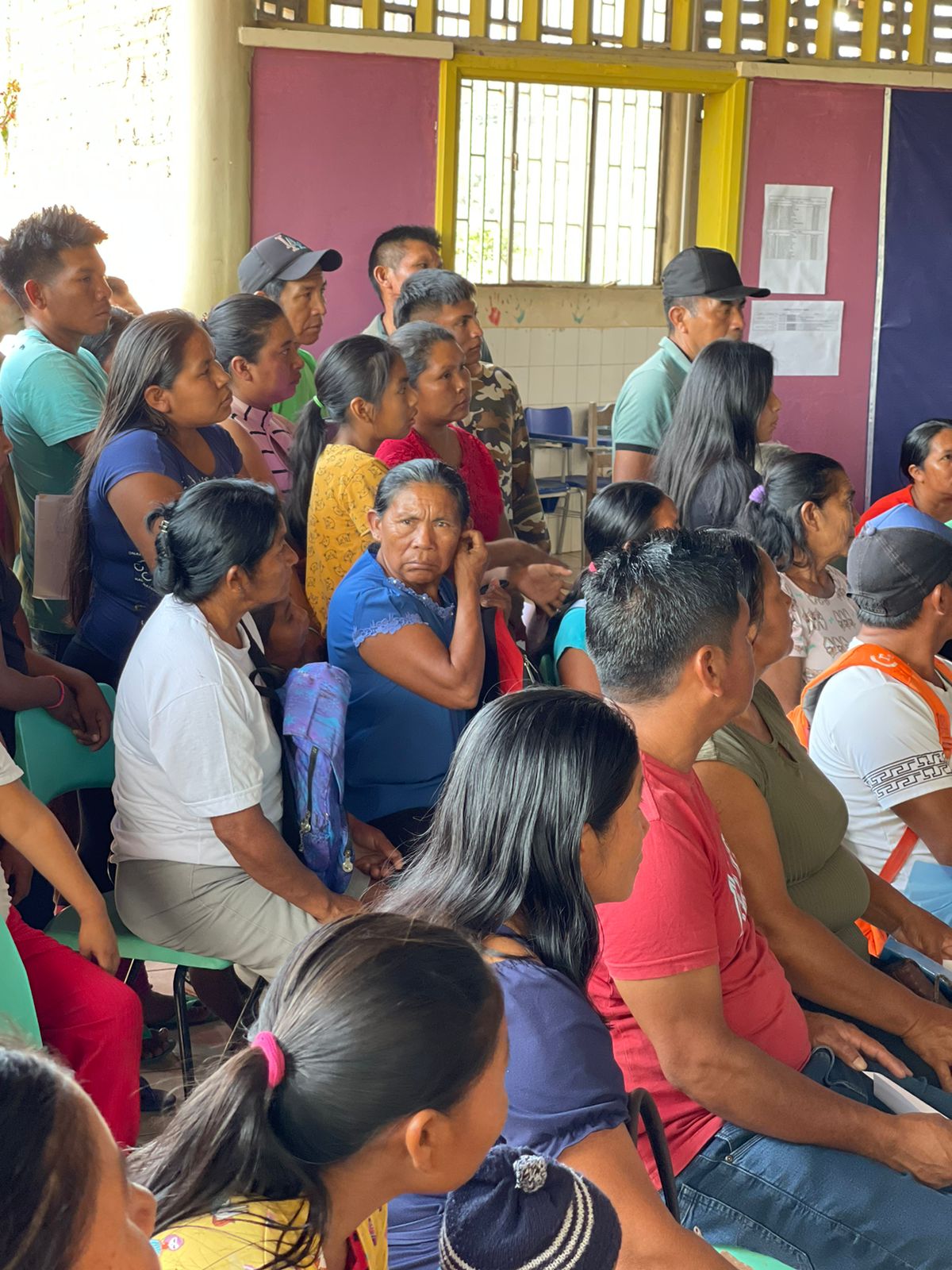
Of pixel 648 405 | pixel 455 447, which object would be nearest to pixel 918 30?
pixel 648 405

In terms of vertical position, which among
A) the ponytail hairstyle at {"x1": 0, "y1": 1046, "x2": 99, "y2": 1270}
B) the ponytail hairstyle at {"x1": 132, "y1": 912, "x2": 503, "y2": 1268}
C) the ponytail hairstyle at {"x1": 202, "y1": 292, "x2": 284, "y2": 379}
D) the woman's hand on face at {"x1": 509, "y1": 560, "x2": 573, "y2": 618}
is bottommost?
the ponytail hairstyle at {"x1": 132, "y1": 912, "x2": 503, "y2": 1268}

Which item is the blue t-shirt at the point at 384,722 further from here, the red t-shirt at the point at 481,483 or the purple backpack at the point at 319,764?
the red t-shirt at the point at 481,483

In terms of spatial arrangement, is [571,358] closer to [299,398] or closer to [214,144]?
[214,144]

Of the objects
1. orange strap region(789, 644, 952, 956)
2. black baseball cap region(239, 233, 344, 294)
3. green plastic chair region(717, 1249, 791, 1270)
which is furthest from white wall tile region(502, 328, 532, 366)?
green plastic chair region(717, 1249, 791, 1270)

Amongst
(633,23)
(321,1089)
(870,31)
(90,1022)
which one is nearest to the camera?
(321,1089)

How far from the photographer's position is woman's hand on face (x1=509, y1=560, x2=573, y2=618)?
3217mm

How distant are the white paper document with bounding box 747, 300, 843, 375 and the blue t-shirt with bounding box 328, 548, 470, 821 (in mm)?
4050

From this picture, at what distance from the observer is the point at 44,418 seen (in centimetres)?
303

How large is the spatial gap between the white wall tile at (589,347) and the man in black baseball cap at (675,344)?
3.54 meters

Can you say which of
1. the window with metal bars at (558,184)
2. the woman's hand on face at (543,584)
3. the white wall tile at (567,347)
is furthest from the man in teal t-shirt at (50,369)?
the window with metal bars at (558,184)

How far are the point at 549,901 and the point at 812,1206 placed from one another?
1.92 feet

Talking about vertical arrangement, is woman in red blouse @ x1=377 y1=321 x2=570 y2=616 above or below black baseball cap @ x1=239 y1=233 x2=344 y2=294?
below

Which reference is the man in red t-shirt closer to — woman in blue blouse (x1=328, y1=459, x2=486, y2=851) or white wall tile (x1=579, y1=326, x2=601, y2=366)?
woman in blue blouse (x1=328, y1=459, x2=486, y2=851)

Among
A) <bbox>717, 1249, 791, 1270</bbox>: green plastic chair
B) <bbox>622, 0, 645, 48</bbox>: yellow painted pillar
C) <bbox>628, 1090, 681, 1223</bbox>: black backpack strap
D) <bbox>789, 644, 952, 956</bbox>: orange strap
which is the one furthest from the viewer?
<bbox>622, 0, 645, 48</bbox>: yellow painted pillar
